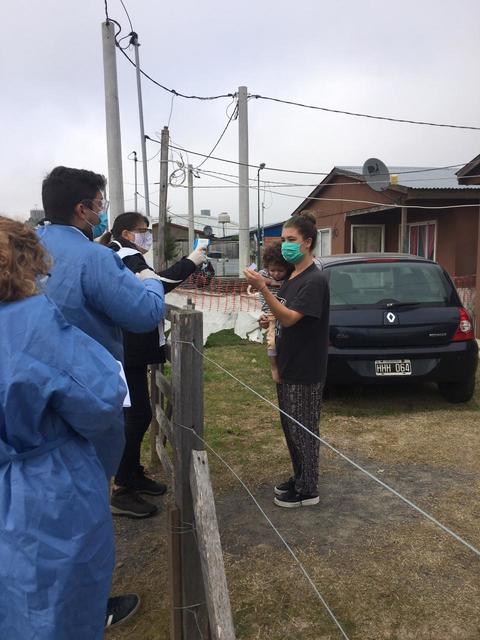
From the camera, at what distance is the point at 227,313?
32.8ft

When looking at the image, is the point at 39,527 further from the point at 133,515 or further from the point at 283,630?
the point at 133,515

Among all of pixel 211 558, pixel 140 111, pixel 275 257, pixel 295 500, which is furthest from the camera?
pixel 140 111

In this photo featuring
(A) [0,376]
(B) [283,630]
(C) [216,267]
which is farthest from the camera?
(C) [216,267]

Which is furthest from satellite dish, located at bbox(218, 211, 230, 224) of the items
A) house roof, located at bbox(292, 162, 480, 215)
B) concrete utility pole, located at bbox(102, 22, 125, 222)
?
concrete utility pole, located at bbox(102, 22, 125, 222)

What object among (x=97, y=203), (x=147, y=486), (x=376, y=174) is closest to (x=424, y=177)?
(x=376, y=174)

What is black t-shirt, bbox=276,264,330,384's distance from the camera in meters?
2.89

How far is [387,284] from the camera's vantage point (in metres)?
5.18

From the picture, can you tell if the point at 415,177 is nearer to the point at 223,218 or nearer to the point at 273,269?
the point at 273,269

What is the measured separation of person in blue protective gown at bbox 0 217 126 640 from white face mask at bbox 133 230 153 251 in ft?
5.25

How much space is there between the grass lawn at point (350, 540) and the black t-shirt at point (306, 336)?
0.89 metres

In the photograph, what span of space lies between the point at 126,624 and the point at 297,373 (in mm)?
1522

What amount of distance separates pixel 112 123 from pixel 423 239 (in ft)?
30.2

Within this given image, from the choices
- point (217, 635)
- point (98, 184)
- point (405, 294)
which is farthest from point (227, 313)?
point (217, 635)

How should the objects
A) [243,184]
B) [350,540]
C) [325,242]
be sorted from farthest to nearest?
1. [325,242]
2. [243,184]
3. [350,540]
